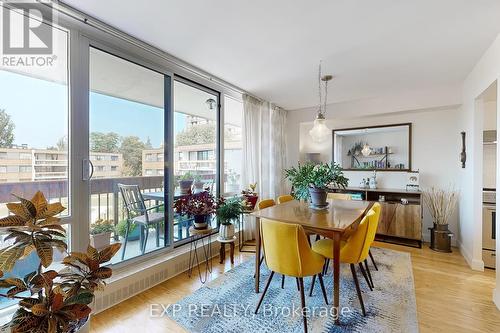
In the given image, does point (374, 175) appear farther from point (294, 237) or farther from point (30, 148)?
point (30, 148)

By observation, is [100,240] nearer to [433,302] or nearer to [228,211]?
[228,211]

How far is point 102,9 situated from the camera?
1.83 meters

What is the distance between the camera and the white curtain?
3.86m

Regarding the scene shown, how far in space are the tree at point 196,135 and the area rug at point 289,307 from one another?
1749 millimetres

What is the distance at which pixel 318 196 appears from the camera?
98.4 inches

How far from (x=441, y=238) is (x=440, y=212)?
418mm

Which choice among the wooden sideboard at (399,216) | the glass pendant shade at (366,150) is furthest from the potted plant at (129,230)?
the glass pendant shade at (366,150)

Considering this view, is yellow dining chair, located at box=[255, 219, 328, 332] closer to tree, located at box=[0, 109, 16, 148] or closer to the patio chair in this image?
the patio chair

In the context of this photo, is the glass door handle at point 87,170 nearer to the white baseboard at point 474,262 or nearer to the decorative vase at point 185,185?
the decorative vase at point 185,185

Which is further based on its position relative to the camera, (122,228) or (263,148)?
(263,148)

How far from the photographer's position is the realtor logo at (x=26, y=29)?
171 cm

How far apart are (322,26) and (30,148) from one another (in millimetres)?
→ 2596

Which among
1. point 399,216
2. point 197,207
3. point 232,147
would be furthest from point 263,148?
point 399,216

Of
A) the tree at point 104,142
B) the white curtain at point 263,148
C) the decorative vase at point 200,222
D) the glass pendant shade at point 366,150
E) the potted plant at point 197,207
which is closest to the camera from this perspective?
the tree at point 104,142
